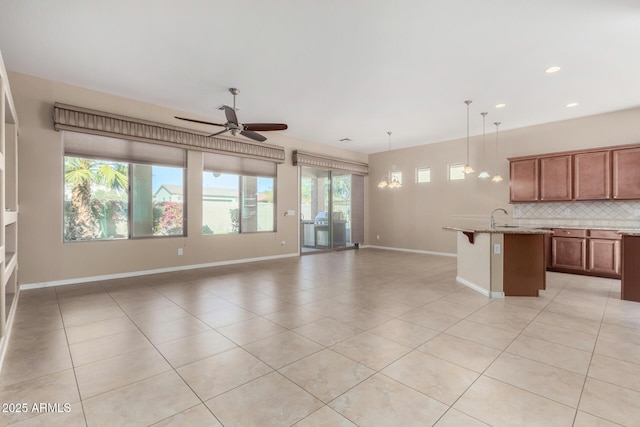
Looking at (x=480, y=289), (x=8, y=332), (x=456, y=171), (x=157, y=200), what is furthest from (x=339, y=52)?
(x=456, y=171)

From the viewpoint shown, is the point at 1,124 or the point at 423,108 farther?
the point at 423,108

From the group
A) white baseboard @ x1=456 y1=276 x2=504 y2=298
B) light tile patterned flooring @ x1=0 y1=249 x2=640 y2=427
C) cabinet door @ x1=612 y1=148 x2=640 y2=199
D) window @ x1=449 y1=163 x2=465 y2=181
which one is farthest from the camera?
window @ x1=449 y1=163 x2=465 y2=181

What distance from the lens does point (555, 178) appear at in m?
6.03

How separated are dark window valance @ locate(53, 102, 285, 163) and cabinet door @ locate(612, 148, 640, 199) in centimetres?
691

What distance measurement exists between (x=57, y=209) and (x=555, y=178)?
353 inches

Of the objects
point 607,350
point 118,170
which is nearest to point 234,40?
point 118,170

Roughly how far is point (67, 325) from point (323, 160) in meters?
6.48

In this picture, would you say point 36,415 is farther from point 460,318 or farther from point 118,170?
point 118,170

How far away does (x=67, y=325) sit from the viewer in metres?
3.11

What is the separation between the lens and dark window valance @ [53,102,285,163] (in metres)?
4.56

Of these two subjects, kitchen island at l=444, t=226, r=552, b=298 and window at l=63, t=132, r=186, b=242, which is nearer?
kitchen island at l=444, t=226, r=552, b=298

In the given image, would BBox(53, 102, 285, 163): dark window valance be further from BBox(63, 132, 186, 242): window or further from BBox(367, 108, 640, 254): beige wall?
BBox(367, 108, 640, 254): beige wall

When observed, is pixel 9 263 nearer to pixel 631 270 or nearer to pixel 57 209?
pixel 57 209

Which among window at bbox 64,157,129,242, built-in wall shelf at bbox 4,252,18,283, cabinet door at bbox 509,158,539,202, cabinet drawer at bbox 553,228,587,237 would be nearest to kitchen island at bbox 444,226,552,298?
cabinet drawer at bbox 553,228,587,237
